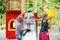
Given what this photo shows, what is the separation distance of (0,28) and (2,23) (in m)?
0.71

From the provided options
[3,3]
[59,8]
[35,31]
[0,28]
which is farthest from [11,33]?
[3,3]

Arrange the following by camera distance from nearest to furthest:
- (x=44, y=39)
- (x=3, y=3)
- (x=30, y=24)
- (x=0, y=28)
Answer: (x=44, y=39), (x=30, y=24), (x=0, y=28), (x=3, y=3)

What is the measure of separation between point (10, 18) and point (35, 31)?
1158 mm

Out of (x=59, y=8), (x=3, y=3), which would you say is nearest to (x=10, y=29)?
(x=59, y=8)

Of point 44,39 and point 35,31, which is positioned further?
point 35,31

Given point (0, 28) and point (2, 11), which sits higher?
point (2, 11)

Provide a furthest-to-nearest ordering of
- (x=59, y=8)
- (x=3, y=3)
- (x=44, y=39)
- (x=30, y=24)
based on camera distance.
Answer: (x=3, y=3) < (x=59, y=8) < (x=30, y=24) < (x=44, y=39)

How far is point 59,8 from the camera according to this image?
784 centimetres

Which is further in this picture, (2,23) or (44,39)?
(2,23)

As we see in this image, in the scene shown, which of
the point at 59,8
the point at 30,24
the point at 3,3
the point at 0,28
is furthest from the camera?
the point at 3,3

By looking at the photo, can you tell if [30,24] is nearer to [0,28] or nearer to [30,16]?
[30,16]

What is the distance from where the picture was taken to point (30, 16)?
24.3ft

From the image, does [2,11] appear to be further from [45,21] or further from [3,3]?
[45,21]

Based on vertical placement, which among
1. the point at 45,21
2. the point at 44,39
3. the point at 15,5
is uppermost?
the point at 15,5
